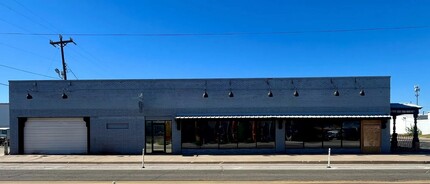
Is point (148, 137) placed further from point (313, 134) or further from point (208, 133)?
point (313, 134)

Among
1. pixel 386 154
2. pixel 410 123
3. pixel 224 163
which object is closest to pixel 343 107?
pixel 386 154

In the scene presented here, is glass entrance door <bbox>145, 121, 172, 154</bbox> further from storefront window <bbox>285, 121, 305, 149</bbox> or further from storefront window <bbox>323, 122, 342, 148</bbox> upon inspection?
storefront window <bbox>323, 122, 342, 148</bbox>

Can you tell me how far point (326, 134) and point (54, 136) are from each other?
16.8m

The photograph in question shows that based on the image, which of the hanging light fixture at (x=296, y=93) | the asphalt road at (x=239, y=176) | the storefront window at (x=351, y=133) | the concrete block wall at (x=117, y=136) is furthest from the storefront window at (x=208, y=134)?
the asphalt road at (x=239, y=176)

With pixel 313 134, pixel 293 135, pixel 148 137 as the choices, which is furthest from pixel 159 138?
pixel 313 134

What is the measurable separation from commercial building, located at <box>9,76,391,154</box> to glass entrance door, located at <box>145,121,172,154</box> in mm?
61

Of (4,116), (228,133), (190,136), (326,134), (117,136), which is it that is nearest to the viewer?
(326,134)

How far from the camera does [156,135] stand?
83.5 feet

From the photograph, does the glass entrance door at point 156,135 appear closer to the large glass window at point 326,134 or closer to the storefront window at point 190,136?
the storefront window at point 190,136

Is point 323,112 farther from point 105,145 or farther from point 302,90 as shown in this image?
point 105,145

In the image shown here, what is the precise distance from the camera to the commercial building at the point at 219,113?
984 inches

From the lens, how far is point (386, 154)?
24031mm

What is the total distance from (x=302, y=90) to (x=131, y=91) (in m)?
10.4

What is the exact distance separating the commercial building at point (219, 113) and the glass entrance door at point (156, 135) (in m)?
0.06
